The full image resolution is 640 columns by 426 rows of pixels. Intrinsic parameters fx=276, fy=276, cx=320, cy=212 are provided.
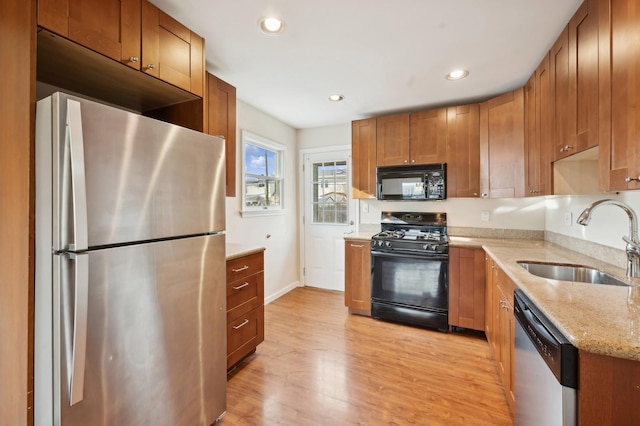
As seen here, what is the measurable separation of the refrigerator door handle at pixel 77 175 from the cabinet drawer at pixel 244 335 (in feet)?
4.30

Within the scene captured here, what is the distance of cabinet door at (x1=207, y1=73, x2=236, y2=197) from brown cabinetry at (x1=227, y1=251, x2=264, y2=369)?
2.10 ft

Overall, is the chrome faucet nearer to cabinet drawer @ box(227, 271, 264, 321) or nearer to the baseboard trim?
cabinet drawer @ box(227, 271, 264, 321)

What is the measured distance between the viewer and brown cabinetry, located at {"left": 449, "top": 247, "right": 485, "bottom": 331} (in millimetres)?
2674

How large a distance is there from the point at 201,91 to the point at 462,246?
2630 millimetres

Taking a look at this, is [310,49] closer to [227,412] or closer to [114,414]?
[114,414]

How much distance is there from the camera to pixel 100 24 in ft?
4.17

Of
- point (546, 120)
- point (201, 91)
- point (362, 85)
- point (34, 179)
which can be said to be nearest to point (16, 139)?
point (34, 179)

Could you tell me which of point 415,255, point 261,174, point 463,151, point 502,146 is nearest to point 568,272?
point 415,255

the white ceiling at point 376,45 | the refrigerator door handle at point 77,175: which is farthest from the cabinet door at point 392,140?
the refrigerator door handle at point 77,175

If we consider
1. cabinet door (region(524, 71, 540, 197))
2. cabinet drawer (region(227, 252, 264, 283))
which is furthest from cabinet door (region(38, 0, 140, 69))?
cabinet door (region(524, 71, 540, 197))

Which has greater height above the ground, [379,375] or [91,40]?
[91,40]

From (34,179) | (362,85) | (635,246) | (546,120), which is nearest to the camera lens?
(34,179)

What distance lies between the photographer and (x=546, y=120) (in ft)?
6.63

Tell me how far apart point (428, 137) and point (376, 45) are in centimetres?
148
